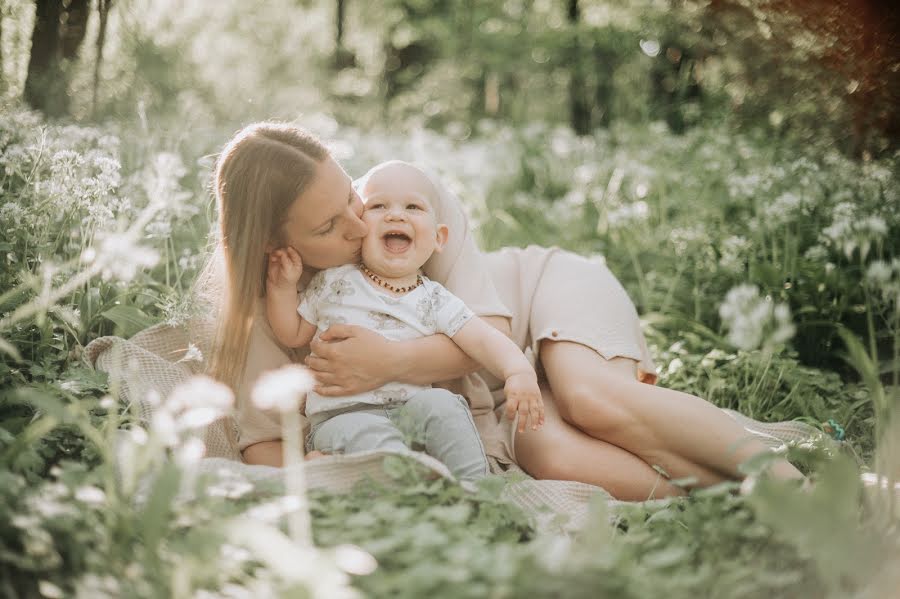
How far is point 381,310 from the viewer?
2.44 m

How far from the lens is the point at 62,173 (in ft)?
8.08

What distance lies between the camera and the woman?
90.6 inches

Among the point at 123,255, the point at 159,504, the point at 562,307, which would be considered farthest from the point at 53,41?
the point at 159,504

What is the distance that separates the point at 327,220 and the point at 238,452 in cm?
81

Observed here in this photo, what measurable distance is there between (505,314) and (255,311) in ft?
2.70

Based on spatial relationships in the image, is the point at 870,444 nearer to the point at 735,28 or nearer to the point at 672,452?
the point at 672,452

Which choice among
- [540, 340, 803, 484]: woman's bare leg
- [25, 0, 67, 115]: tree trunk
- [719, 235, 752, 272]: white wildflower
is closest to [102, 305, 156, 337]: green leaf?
[540, 340, 803, 484]: woman's bare leg

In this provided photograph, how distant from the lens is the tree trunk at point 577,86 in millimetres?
10383

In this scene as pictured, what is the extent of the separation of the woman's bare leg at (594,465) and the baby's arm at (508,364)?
0.15 meters

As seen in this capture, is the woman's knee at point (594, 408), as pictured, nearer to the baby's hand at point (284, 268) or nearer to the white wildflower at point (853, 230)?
the white wildflower at point (853, 230)

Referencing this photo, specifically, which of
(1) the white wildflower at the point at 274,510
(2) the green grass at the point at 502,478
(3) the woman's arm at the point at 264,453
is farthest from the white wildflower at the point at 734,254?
(1) the white wildflower at the point at 274,510

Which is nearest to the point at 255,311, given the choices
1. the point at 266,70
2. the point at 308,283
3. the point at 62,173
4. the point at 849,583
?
the point at 308,283

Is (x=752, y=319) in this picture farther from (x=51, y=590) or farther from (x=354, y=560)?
(x=51, y=590)

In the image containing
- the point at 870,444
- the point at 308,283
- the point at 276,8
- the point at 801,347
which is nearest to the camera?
the point at 308,283
